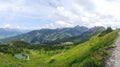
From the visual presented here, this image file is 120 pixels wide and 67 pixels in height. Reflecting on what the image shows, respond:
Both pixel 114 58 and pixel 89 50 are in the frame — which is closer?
pixel 114 58

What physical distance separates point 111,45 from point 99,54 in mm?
8797

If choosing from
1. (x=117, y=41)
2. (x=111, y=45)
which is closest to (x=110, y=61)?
(x=111, y=45)

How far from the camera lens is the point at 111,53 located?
66875 mm

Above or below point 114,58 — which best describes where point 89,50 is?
below

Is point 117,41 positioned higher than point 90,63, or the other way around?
point 117,41

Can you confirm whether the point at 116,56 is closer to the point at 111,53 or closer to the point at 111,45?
the point at 111,53

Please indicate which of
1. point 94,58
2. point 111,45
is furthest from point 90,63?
point 111,45

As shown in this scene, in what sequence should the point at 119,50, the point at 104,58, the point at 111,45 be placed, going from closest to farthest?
1. the point at 104,58
2. the point at 119,50
3. the point at 111,45

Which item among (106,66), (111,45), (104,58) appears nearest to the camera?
(106,66)

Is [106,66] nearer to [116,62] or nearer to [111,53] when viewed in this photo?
[116,62]

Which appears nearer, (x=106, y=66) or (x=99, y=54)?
(x=106, y=66)

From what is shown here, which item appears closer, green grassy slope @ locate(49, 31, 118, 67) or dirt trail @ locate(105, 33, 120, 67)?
dirt trail @ locate(105, 33, 120, 67)

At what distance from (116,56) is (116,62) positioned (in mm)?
4393

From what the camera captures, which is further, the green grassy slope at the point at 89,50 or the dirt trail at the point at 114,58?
the green grassy slope at the point at 89,50
